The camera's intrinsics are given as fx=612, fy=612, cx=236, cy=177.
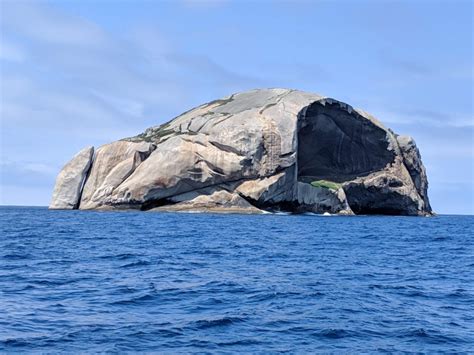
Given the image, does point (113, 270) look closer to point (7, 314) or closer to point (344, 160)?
point (7, 314)

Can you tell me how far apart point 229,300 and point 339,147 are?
284 ft

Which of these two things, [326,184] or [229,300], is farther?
[326,184]

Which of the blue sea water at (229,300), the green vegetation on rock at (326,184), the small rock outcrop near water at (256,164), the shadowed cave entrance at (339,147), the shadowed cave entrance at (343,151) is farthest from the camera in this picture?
the shadowed cave entrance at (343,151)

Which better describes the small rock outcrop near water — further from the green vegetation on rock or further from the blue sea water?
the blue sea water

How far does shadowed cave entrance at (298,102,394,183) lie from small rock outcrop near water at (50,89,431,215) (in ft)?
0.55

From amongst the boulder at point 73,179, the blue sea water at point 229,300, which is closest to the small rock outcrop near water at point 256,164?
the boulder at point 73,179

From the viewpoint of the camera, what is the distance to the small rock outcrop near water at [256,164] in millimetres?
85438

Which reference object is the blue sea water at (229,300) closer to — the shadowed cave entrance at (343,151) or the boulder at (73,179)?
the boulder at (73,179)

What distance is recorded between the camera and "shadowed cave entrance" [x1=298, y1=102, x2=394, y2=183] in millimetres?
97062

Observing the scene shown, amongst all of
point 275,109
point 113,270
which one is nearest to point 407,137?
point 275,109

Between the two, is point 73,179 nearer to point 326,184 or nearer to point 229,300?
point 326,184

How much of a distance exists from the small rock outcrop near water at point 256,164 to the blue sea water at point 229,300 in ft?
177

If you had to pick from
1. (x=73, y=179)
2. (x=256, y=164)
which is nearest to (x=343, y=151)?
(x=256, y=164)

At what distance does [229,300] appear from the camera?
17.2m
